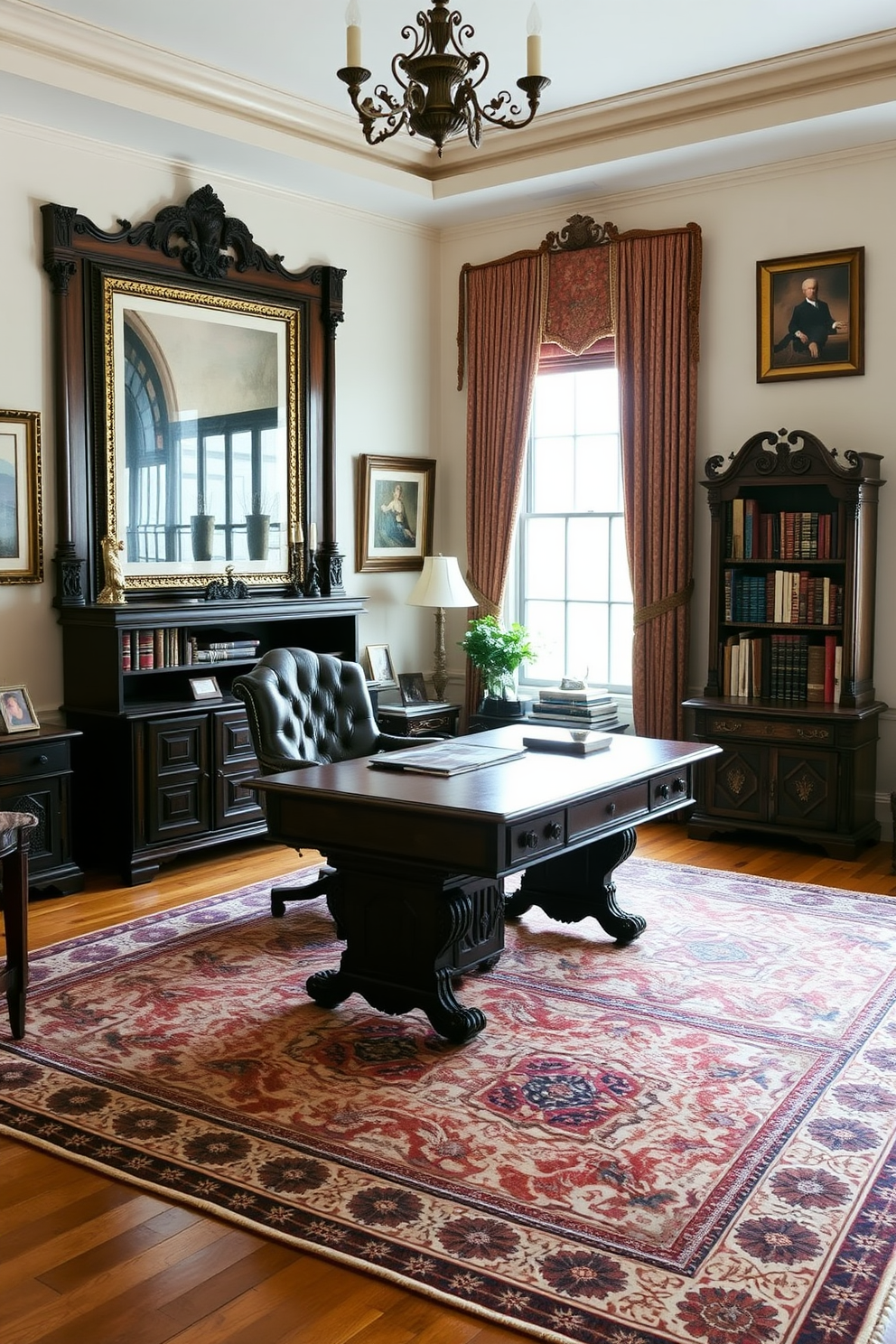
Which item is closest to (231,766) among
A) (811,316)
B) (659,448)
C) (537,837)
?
(537,837)

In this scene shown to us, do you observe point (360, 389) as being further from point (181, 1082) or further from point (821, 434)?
point (181, 1082)

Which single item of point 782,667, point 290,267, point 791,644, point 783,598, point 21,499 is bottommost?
point 782,667

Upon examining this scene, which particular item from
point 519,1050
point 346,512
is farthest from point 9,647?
point 519,1050

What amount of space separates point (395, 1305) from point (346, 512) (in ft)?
18.1

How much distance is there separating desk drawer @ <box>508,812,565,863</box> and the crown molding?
3.81m

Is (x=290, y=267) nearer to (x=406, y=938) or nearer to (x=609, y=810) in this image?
(x=609, y=810)

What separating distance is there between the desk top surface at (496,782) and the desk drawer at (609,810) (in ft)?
0.21

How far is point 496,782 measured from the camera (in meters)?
4.02

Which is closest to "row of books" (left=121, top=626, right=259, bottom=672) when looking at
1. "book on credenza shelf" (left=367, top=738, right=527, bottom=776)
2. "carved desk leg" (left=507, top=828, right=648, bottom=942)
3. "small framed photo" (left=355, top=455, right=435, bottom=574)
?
"small framed photo" (left=355, top=455, right=435, bottom=574)

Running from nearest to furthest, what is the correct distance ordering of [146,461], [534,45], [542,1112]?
[542,1112] < [534,45] < [146,461]

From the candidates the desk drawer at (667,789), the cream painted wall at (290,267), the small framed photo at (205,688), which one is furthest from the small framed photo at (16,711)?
the desk drawer at (667,789)

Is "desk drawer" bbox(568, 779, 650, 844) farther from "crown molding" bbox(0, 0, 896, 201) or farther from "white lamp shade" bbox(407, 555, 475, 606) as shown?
"crown molding" bbox(0, 0, 896, 201)

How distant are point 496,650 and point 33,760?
9.08ft

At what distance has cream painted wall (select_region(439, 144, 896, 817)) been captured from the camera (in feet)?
21.0
